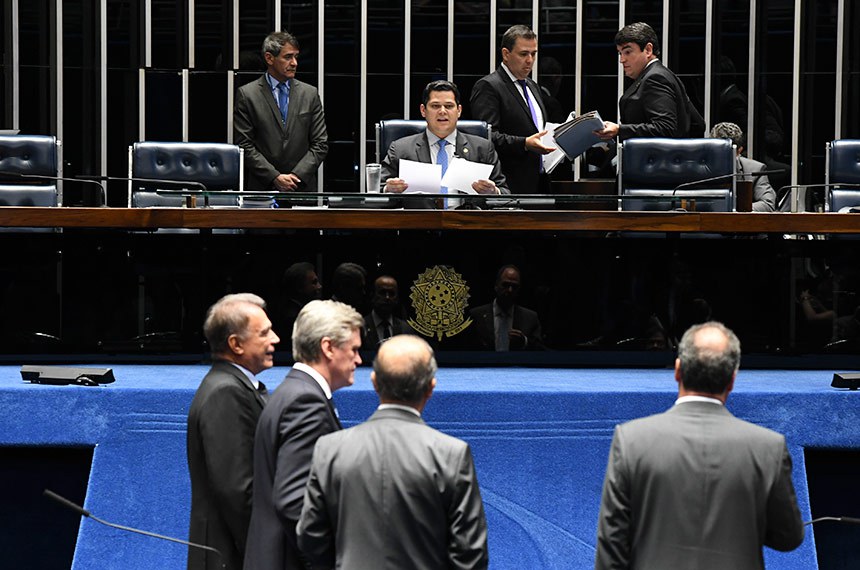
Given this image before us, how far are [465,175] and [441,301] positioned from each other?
0.53 metres

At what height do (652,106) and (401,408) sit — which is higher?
(652,106)

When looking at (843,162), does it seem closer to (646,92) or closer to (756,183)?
(756,183)

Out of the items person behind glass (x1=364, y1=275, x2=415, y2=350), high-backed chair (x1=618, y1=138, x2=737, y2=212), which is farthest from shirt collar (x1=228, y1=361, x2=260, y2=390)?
high-backed chair (x1=618, y1=138, x2=737, y2=212)

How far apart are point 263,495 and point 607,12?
6.30 m

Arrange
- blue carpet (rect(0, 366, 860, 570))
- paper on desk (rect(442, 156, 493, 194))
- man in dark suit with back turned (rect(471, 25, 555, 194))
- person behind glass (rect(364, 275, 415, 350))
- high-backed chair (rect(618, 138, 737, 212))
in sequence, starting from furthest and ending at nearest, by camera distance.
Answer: man in dark suit with back turned (rect(471, 25, 555, 194)) < high-backed chair (rect(618, 138, 737, 212)) < paper on desk (rect(442, 156, 493, 194)) < person behind glass (rect(364, 275, 415, 350)) < blue carpet (rect(0, 366, 860, 570))

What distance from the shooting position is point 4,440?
462 cm

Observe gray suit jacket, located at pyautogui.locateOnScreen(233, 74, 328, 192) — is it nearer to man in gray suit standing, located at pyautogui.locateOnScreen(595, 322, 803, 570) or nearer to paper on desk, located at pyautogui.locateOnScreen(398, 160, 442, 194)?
paper on desk, located at pyautogui.locateOnScreen(398, 160, 442, 194)

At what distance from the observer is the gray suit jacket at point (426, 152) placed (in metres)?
5.81

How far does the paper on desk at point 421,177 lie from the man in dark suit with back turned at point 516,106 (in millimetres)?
1020

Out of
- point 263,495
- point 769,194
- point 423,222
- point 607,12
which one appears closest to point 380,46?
point 607,12

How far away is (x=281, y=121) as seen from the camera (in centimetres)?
664

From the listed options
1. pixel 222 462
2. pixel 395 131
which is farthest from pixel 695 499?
pixel 395 131

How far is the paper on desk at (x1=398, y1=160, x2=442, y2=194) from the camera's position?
209 inches

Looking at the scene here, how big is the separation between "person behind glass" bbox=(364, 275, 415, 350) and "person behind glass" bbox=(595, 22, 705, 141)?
5.57ft
